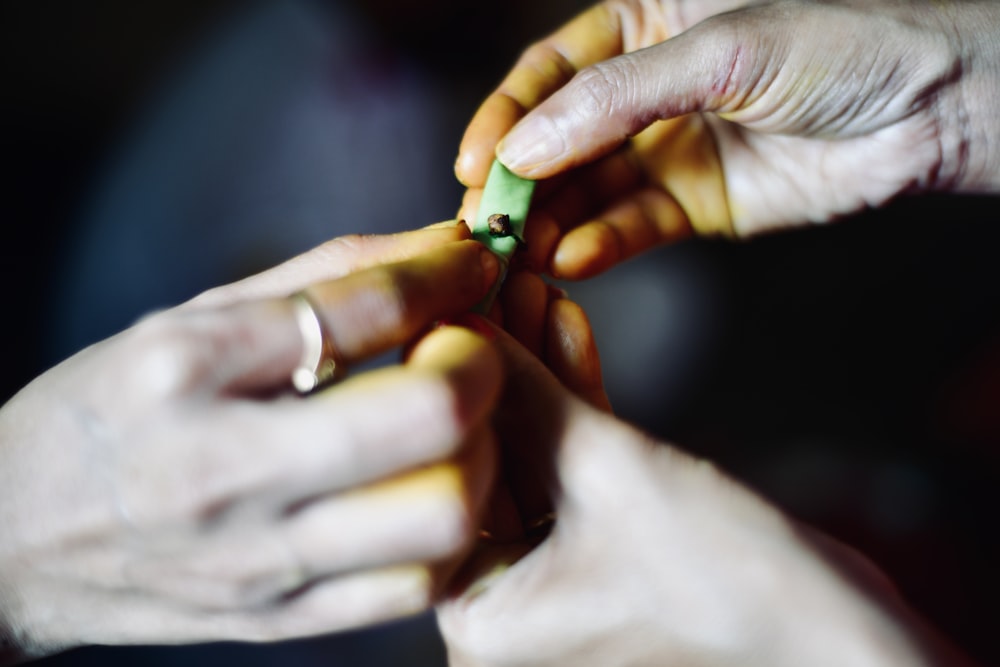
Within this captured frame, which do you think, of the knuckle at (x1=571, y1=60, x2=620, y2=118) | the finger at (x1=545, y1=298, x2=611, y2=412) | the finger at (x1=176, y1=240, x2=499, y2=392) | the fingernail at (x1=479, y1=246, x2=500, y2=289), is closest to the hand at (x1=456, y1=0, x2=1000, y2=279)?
the knuckle at (x1=571, y1=60, x2=620, y2=118)

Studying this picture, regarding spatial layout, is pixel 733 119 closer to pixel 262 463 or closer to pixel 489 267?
pixel 489 267

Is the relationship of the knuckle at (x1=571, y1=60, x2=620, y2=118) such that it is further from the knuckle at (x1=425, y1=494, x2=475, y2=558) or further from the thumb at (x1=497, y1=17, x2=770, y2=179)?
the knuckle at (x1=425, y1=494, x2=475, y2=558)

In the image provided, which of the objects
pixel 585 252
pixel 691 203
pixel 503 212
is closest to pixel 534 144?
pixel 503 212

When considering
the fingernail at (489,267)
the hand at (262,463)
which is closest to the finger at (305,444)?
the hand at (262,463)

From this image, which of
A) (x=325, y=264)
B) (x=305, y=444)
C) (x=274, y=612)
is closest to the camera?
(x=305, y=444)

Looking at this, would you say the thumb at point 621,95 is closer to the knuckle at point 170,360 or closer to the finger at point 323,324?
the finger at point 323,324
